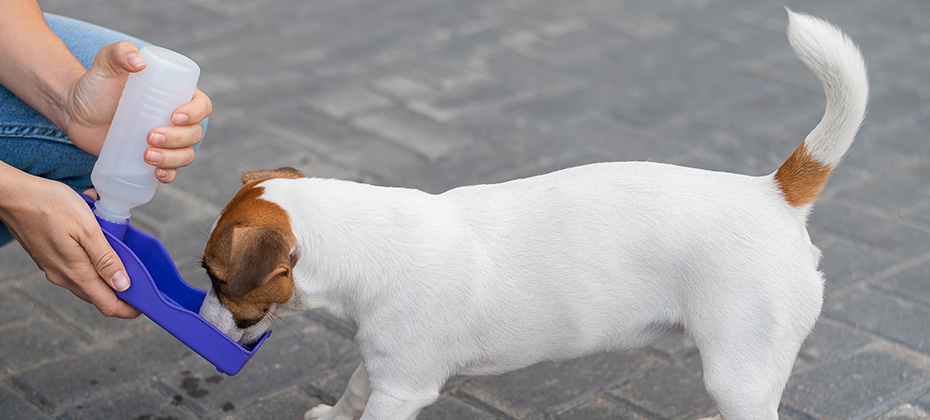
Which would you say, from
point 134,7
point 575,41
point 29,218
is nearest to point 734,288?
point 29,218

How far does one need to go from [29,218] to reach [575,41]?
13.3 feet

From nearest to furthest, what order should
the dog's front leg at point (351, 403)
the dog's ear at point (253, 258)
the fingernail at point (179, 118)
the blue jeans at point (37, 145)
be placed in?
the dog's ear at point (253, 258) < the fingernail at point (179, 118) < the dog's front leg at point (351, 403) < the blue jeans at point (37, 145)

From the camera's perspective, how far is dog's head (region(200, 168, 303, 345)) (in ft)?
6.59

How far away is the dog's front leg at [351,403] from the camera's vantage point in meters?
2.53

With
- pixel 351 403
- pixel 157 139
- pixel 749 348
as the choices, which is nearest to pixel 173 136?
pixel 157 139

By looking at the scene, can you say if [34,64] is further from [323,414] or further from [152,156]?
[323,414]

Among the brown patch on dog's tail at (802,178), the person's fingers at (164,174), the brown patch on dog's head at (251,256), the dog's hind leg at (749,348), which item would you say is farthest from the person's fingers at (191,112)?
the brown patch on dog's tail at (802,178)

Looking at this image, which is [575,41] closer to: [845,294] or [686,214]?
[845,294]

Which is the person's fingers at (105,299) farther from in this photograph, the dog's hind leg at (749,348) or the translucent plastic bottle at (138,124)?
the dog's hind leg at (749,348)

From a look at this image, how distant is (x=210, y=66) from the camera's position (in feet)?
17.3

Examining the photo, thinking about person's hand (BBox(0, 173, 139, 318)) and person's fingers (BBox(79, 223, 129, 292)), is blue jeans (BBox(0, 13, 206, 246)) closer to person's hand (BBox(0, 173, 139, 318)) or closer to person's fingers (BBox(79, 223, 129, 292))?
person's hand (BBox(0, 173, 139, 318))

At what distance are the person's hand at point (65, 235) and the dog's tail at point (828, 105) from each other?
1.64 meters

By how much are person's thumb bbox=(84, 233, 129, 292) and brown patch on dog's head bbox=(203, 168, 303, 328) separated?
9.5 inches

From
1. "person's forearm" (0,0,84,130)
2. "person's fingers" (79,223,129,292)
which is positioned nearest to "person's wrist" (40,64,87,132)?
"person's forearm" (0,0,84,130)
